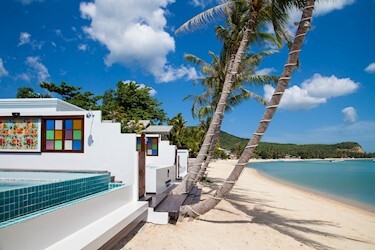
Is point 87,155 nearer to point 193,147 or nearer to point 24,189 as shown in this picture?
point 24,189

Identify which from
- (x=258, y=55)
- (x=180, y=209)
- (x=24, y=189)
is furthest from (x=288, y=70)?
(x=258, y=55)

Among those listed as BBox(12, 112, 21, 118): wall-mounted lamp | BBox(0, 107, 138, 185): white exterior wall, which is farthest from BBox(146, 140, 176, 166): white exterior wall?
BBox(12, 112, 21, 118): wall-mounted lamp

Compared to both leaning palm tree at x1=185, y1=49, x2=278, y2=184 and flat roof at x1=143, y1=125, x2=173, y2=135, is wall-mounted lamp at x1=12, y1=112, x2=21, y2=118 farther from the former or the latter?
flat roof at x1=143, y1=125, x2=173, y2=135

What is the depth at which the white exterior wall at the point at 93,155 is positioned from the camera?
7625 millimetres

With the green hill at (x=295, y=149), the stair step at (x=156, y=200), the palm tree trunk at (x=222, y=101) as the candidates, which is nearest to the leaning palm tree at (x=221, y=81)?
the palm tree trunk at (x=222, y=101)

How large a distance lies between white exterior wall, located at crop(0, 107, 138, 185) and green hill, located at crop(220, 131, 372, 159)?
3842 inches

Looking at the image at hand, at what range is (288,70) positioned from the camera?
642cm

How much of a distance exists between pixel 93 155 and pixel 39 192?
382 centimetres

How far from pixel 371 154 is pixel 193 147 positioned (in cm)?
14842

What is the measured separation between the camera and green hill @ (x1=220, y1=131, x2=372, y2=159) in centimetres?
10649

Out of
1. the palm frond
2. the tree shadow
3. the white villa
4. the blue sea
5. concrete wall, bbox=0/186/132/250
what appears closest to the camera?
concrete wall, bbox=0/186/132/250

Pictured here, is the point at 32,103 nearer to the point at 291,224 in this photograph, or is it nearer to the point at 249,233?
the point at 249,233

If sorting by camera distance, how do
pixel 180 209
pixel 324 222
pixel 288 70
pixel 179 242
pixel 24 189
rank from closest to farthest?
pixel 24 189 → pixel 179 242 → pixel 288 70 → pixel 180 209 → pixel 324 222

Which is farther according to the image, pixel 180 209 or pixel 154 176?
pixel 154 176
